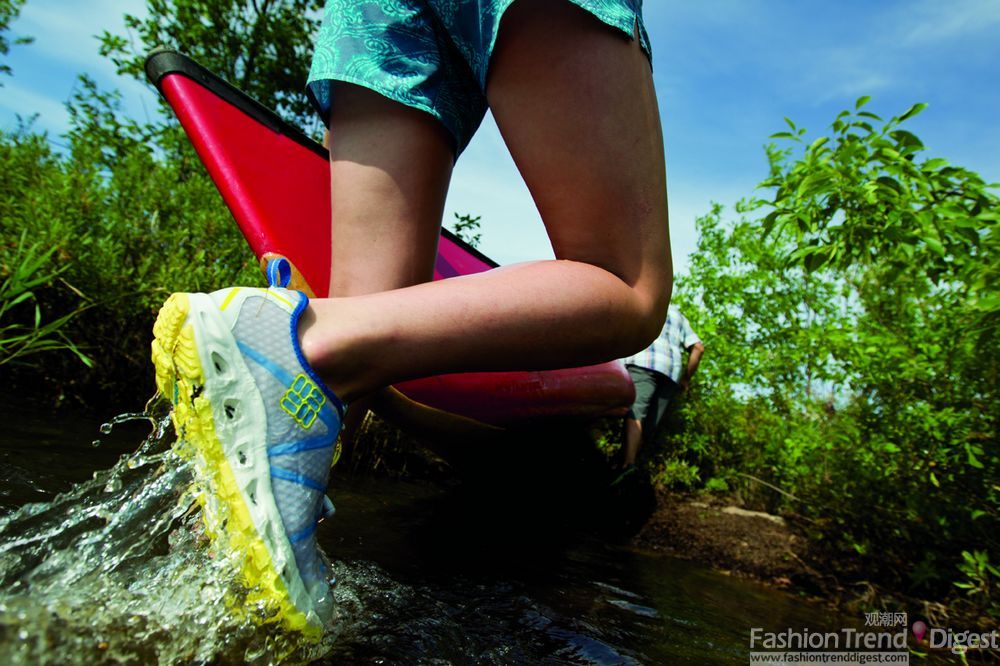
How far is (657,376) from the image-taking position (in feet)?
13.1

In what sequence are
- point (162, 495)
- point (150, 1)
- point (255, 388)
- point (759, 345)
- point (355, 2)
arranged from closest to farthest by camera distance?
1. point (255, 388)
2. point (162, 495)
3. point (355, 2)
4. point (759, 345)
5. point (150, 1)

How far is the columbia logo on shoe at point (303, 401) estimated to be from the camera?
801 mm

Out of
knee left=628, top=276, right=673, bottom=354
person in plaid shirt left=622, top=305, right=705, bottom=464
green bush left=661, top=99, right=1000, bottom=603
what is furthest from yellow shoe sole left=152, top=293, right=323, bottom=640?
person in plaid shirt left=622, top=305, right=705, bottom=464

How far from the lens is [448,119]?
1.09m

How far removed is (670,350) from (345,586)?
311 centimetres

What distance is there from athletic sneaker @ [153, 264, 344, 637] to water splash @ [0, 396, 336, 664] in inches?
1.7

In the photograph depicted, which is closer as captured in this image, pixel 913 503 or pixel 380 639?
pixel 380 639

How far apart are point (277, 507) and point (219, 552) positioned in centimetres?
10

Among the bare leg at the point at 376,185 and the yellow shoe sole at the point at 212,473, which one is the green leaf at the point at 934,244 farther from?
the yellow shoe sole at the point at 212,473

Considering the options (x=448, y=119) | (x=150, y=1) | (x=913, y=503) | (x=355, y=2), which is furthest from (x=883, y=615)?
(x=150, y=1)

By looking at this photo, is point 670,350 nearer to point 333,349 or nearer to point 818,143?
point 818,143

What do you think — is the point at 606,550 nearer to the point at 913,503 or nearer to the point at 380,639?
the point at 913,503

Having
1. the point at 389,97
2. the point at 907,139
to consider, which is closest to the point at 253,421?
the point at 389,97

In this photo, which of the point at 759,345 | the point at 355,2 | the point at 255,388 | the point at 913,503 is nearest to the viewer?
the point at 255,388
